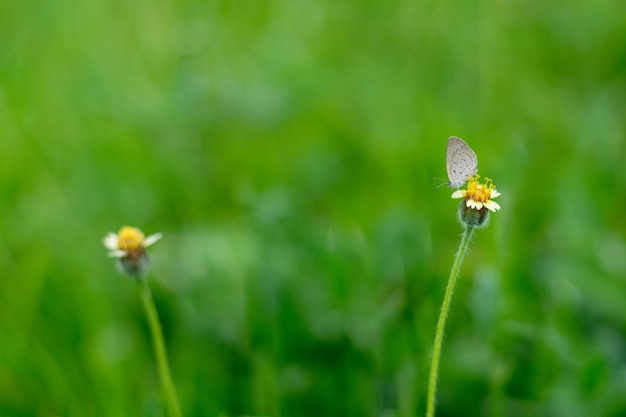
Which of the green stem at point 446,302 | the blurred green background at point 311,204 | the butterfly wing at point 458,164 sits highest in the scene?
the blurred green background at point 311,204

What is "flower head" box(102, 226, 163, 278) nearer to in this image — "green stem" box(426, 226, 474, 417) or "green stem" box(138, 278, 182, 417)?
"green stem" box(138, 278, 182, 417)

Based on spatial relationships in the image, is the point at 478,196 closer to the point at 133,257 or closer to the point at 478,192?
the point at 478,192

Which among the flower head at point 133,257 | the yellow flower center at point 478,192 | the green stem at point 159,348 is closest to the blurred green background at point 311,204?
the green stem at point 159,348

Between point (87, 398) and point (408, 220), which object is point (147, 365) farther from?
point (408, 220)

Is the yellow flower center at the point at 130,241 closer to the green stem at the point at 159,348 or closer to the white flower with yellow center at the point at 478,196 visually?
the green stem at the point at 159,348

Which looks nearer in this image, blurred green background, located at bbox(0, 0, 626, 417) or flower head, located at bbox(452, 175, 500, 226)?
flower head, located at bbox(452, 175, 500, 226)

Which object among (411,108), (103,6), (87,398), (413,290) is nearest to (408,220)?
(413,290)

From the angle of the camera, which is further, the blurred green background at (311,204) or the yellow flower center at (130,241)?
the blurred green background at (311,204)

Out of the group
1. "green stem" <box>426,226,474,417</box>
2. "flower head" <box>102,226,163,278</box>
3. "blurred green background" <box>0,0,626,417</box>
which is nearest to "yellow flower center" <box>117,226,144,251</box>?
"flower head" <box>102,226,163,278</box>
